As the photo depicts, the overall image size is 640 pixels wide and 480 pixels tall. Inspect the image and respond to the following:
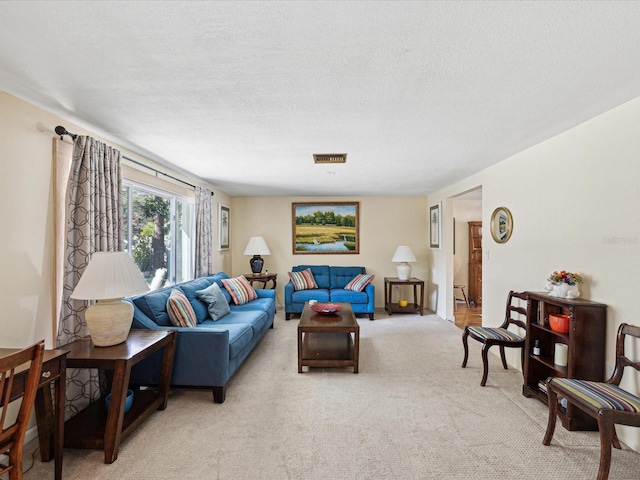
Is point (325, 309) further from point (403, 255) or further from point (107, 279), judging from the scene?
point (403, 255)

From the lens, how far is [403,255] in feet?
19.3

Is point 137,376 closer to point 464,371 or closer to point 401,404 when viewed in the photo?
point 401,404

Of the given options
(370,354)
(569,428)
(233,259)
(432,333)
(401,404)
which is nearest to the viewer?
(569,428)

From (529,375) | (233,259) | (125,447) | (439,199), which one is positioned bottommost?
(125,447)

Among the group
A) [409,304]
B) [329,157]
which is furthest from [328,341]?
[409,304]

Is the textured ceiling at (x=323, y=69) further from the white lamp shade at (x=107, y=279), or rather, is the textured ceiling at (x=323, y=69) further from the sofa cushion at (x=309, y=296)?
the sofa cushion at (x=309, y=296)

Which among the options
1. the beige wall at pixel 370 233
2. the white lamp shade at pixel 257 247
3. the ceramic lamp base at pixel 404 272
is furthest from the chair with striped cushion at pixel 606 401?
the white lamp shade at pixel 257 247

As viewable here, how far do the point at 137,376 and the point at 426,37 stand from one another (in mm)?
3190

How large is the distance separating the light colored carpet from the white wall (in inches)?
25.7

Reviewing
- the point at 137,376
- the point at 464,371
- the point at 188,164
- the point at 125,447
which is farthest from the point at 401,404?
the point at 188,164

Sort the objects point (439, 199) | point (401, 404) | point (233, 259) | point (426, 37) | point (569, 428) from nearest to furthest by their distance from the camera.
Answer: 1. point (426, 37)
2. point (569, 428)
3. point (401, 404)
4. point (439, 199)
5. point (233, 259)

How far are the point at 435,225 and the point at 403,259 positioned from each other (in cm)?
90

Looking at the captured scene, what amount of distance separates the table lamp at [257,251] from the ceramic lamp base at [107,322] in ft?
11.9

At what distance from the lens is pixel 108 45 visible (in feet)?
5.03
